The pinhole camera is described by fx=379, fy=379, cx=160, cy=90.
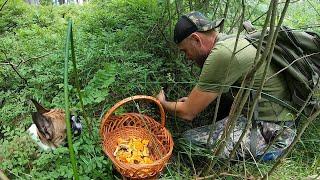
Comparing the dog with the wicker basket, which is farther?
the wicker basket

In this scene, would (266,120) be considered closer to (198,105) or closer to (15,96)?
(198,105)

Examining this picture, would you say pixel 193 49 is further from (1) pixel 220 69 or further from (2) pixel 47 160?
(2) pixel 47 160

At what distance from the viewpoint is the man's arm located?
2.80 m

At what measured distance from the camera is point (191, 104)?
287 centimetres

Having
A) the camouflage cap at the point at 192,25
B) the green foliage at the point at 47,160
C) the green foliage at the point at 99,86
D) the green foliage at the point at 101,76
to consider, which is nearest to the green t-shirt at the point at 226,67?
the camouflage cap at the point at 192,25

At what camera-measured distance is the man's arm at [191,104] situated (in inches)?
110

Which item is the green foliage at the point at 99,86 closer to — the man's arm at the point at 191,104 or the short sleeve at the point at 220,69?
the man's arm at the point at 191,104

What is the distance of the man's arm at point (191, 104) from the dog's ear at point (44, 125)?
899 millimetres

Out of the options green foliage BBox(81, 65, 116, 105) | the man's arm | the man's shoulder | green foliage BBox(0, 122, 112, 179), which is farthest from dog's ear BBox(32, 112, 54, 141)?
the man's shoulder

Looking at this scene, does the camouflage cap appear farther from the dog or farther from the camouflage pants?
the dog

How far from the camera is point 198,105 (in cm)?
286

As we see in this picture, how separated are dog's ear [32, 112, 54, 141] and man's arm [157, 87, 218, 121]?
899mm

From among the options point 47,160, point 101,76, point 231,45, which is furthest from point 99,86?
point 231,45

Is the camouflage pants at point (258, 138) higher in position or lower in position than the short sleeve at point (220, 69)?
lower
